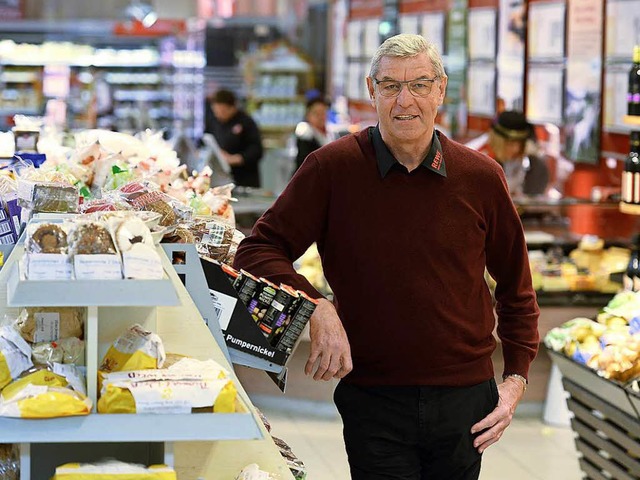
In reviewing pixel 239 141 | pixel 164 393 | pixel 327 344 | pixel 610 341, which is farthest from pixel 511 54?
pixel 164 393

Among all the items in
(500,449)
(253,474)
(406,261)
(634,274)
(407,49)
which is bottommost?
(500,449)

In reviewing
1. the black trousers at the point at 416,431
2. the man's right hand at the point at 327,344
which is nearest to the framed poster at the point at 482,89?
the black trousers at the point at 416,431

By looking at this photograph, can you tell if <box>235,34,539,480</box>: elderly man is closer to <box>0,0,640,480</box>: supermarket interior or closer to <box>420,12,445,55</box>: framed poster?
<box>0,0,640,480</box>: supermarket interior

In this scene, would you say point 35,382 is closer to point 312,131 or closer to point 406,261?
point 406,261

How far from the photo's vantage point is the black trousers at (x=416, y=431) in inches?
123

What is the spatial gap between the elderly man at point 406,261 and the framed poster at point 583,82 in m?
5.53

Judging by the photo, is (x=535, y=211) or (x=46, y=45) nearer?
(x=535, y=211)

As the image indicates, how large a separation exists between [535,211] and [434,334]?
4.20m

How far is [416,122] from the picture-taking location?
3076 mm

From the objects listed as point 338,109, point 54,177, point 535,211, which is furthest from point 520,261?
point 338,109

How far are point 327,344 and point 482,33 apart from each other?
8575 millimetres

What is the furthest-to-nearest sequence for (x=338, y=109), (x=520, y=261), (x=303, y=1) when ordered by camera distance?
(x=303, y=1) < (x=338, y=109) < (x=520, y=261)

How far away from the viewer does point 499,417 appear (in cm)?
321

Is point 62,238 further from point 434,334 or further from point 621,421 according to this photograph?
point 621,421
